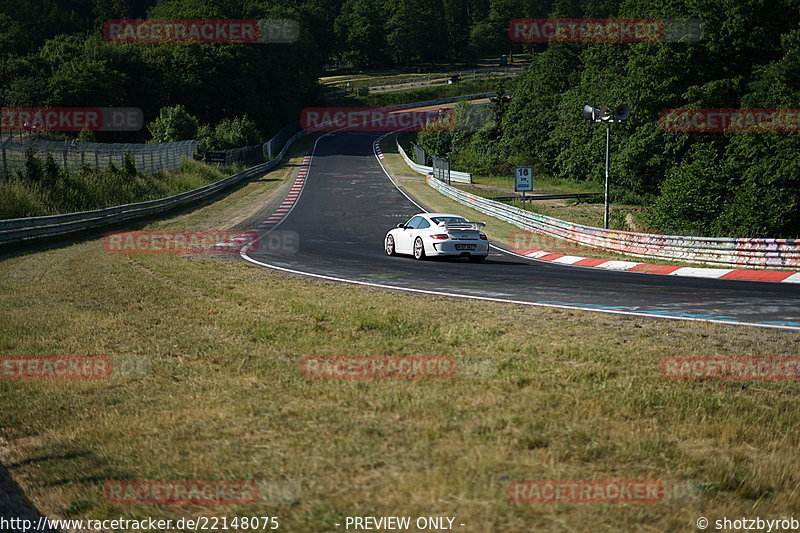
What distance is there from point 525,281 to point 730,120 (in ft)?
81.1

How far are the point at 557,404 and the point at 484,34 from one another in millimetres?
184515

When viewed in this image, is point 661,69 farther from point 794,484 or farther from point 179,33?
point 179,33

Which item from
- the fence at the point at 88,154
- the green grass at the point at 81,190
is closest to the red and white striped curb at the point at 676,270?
the green grass at the point at 81,190

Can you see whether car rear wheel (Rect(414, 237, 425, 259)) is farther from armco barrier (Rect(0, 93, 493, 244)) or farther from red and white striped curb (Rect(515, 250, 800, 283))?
armco barrier (Rect(0, 93, 493, 244))

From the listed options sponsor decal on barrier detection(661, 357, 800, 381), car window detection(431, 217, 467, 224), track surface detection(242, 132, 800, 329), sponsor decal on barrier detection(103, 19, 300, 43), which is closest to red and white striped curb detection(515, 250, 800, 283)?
track surface detection(242, 132, 800, 329)

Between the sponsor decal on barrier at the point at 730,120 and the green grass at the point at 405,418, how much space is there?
25049 mm

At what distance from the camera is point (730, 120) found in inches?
1353

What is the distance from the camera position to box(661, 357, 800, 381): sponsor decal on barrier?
7.14 m

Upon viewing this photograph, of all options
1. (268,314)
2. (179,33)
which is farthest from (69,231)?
(179,33)

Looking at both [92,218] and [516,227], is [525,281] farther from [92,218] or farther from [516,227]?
[92,218]

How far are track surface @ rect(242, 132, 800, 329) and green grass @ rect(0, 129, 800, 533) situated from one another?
1.47m

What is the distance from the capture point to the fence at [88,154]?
2861 cm

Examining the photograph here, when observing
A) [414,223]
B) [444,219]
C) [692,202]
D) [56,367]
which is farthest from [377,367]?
[692,202]

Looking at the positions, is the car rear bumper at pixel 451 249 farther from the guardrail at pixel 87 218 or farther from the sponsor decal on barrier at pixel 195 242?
the guardrail at pixel 87 218
